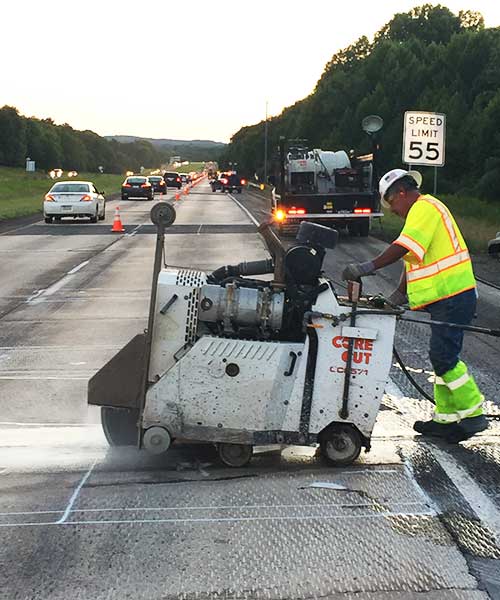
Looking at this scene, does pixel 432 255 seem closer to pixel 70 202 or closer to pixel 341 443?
pixel 341 443

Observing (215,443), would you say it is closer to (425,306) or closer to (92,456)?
(92,456)

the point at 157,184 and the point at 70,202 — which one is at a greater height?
the point at 70,202

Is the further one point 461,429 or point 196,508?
point 461,429

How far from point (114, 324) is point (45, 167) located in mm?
154406

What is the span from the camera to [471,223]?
2817 cm

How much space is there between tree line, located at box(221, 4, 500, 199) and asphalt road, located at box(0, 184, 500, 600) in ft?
99.2

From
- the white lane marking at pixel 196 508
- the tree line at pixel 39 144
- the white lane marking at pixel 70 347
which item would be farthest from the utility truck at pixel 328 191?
the tree line at pixel 39 144

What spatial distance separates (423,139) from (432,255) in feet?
41.7

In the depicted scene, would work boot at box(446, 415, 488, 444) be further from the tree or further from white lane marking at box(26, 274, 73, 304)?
the tree

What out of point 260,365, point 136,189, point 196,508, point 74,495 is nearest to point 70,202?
point 136,189

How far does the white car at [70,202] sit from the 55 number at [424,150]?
559 inches

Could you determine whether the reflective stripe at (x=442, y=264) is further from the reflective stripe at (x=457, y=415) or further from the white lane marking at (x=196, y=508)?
the white lane marking at (x=196, y=508)

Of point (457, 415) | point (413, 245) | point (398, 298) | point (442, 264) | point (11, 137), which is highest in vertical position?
point (11, 137)

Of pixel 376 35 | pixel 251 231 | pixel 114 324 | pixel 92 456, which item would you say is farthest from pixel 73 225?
pixel 376 35
